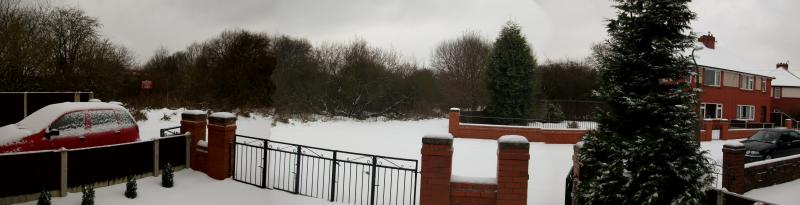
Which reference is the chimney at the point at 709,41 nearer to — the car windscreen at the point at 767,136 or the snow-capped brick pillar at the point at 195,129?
the car windscreen at the point at 767,136

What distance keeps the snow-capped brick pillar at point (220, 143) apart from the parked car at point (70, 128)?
2.29 meters

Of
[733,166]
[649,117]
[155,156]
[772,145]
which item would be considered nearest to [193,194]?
[155,156]

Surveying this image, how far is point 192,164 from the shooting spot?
943cm

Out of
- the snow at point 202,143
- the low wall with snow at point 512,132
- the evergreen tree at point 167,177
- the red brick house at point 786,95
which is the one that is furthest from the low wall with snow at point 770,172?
the red brick house at point 786,95

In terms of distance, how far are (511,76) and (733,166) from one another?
12.6 meters

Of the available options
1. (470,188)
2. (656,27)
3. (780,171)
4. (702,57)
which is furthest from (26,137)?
(702,57)

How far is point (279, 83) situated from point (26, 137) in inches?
744

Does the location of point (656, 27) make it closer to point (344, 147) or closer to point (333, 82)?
point (344, 147)

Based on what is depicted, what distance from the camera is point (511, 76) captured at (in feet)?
75.1

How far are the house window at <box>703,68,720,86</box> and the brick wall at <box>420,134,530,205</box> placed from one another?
28.4 m

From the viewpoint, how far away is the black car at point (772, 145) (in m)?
15.4

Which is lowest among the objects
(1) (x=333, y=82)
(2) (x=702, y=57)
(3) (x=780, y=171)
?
(3) (x=780, y=171)

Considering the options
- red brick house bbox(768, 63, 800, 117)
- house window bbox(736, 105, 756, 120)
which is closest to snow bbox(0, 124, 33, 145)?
house window bbox(736, 105, 756, 120)

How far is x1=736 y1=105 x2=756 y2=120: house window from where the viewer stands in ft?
105
